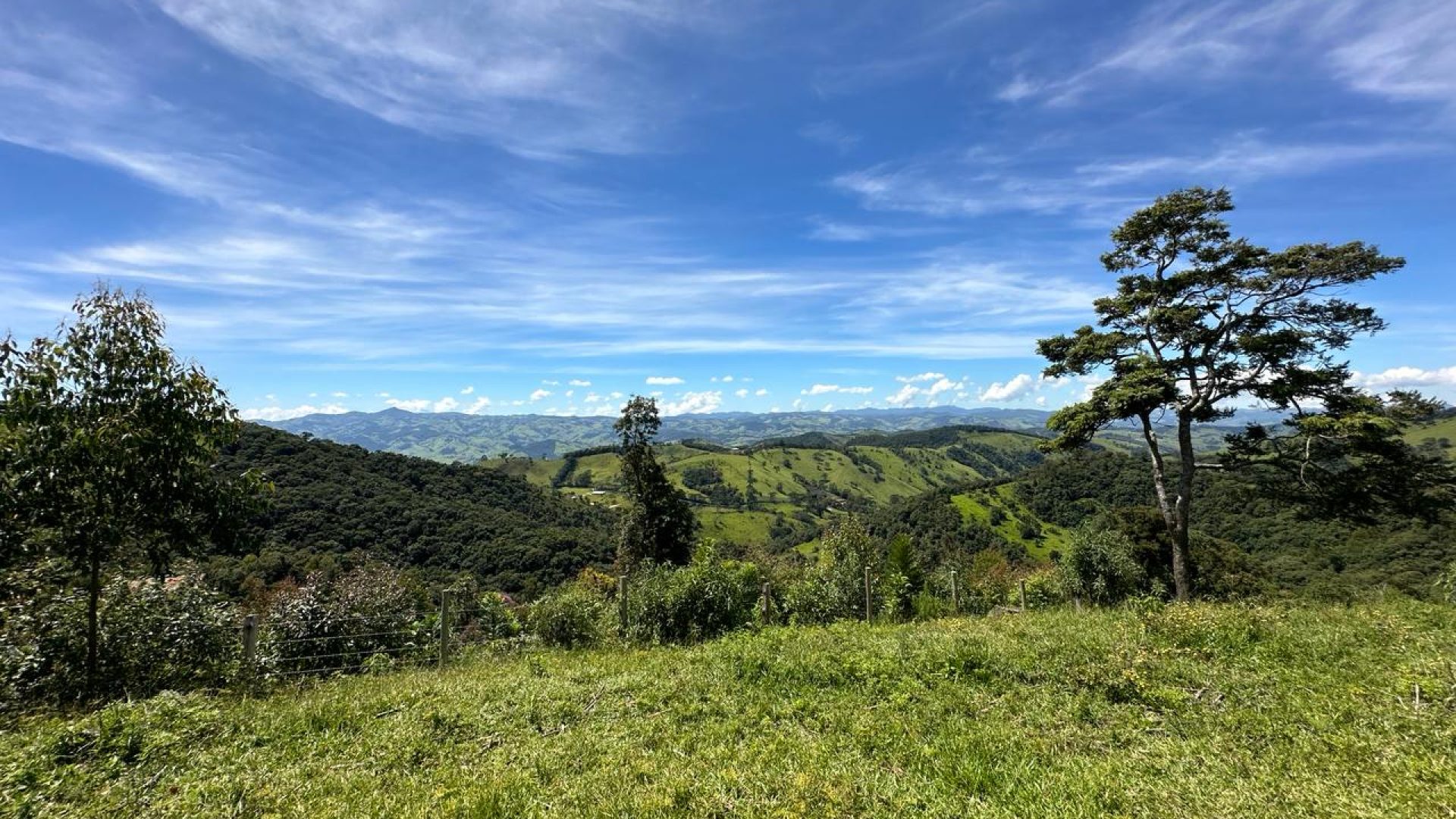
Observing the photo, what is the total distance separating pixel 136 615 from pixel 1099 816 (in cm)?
1322

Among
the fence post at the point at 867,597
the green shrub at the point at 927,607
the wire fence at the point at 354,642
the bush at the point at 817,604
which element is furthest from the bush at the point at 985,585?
the wire fence at the point at 354,642

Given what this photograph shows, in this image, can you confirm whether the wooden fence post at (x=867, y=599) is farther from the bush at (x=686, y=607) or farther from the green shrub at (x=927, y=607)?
the bush at (x=686, y=607)

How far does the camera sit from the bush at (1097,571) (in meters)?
25.0

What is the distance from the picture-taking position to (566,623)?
1392 centimetres

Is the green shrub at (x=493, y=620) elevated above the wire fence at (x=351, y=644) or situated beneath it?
situated beneath

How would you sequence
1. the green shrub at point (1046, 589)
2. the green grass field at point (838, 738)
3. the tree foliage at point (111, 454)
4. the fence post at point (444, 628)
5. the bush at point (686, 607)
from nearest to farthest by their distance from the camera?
the green grass field at point (838, 738) < the tree foliage at point (111, 454) < the fence post at point (444, 628) < the bush at point (686, 607) < the green shrub at point (1046, 589)

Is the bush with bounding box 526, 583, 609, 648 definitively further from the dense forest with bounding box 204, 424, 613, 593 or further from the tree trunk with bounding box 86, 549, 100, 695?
the dense forest with bounding box 204, 424, 613, 593

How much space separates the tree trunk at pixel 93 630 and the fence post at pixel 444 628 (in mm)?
4729

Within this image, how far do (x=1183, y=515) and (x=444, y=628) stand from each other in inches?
854

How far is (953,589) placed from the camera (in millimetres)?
18047

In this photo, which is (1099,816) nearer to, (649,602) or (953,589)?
(649,602)

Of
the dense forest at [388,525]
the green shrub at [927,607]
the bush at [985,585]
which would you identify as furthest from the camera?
the dense forest at [388,525]

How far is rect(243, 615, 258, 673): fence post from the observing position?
9562 mm

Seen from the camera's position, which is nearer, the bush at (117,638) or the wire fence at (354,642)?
the bush at (117,638)
